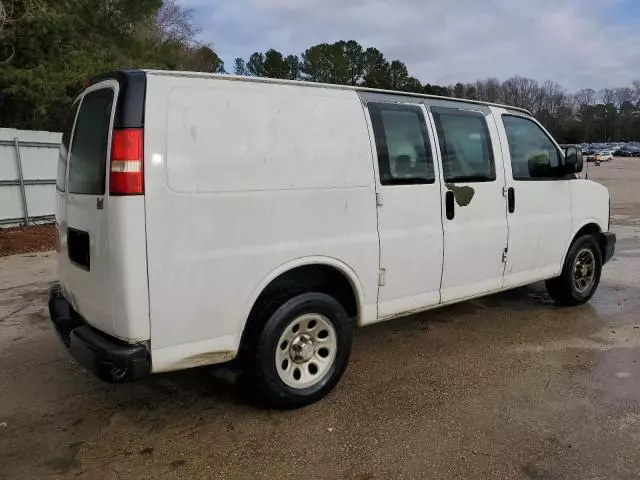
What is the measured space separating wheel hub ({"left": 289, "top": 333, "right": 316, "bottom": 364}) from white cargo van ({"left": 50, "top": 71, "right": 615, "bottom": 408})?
2 centimetres

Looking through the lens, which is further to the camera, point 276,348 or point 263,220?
point 276,348

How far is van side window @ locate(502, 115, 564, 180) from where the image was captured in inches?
202

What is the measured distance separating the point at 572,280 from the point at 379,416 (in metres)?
3.28

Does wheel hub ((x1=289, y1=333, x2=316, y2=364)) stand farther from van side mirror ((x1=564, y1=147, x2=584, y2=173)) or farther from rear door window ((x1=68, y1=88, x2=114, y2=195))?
van side mirror ((x1=564, y1=147, x2=584, y2=173))

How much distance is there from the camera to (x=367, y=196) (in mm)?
3939

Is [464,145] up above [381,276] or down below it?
above

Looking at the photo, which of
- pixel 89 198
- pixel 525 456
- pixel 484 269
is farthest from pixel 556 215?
pixel 89 198

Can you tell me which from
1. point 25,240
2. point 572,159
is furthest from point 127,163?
point 25,240

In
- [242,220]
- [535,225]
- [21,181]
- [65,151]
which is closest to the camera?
[242,220]

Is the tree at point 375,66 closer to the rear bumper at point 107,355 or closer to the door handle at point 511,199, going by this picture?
the door handle at point 511,199

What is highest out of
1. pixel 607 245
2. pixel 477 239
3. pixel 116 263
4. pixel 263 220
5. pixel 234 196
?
pixel 234 196

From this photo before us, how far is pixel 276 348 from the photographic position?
3555 millimetres

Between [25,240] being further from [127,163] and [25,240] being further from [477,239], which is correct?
[477,239]

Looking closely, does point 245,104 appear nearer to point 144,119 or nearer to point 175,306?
point 144,119
